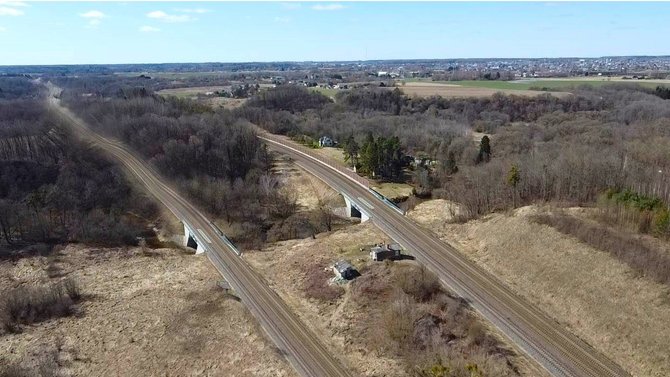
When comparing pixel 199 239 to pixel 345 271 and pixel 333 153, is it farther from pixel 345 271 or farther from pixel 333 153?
pixel 333 153

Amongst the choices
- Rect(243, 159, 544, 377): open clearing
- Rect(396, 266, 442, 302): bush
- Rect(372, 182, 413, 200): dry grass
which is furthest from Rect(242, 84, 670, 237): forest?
Rect(396, 266, 442, 302): bush

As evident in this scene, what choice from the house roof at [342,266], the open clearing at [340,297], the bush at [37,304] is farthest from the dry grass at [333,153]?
the bush at [37,304]

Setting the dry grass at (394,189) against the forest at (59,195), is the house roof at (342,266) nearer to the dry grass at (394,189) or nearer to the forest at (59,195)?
the dry grass at (394,189)

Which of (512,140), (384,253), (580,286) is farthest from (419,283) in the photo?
(512,140)

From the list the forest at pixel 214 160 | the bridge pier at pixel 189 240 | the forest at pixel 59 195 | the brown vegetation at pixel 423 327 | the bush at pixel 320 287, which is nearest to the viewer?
the brown vegetation at pixel 423 327

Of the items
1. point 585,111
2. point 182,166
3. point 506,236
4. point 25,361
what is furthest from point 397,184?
point 585,111

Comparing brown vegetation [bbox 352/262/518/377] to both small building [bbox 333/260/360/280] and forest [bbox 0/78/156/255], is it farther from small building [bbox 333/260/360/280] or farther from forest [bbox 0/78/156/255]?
forest [bbox 0/78/156/255]
